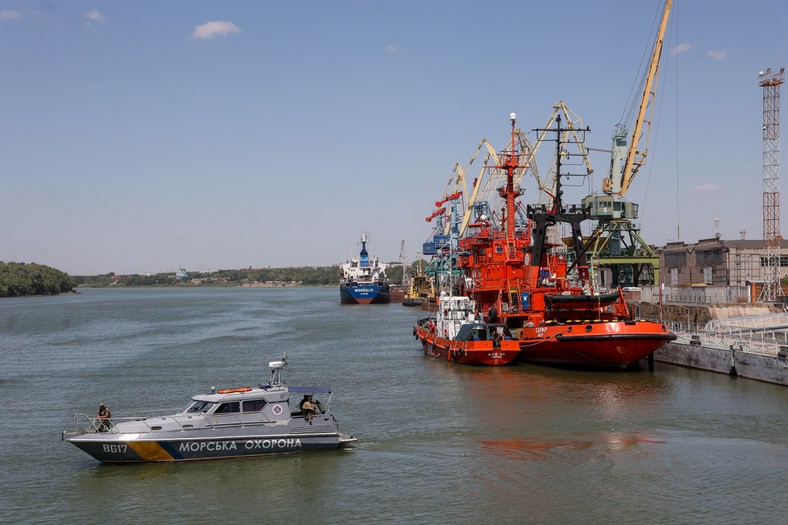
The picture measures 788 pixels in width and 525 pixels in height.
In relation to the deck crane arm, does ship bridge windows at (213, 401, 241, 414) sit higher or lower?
lower

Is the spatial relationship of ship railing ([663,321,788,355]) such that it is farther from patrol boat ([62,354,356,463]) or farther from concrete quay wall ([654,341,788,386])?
patrol boat ([62,354,356,463])

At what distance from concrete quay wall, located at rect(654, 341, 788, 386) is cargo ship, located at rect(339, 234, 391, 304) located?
110 meters

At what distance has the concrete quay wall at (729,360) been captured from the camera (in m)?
39.6

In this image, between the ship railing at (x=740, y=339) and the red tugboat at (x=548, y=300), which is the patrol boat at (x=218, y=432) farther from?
the ship railing at (x=740, y=339)

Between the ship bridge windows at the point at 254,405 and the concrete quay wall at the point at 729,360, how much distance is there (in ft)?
86.7

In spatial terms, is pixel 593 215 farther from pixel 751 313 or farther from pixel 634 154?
pixel 751 313

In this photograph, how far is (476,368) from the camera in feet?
165

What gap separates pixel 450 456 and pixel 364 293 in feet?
433

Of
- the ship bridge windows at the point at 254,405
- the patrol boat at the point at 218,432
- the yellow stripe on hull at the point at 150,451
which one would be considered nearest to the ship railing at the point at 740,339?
the patrol boat at the point at 218,432

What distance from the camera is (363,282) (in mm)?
170375

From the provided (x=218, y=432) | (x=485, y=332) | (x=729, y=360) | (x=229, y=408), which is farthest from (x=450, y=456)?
(x=485, y=332)

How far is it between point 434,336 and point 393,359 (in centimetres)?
348

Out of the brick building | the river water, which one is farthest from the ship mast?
the brick building

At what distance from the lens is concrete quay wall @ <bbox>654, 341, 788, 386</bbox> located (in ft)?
130
